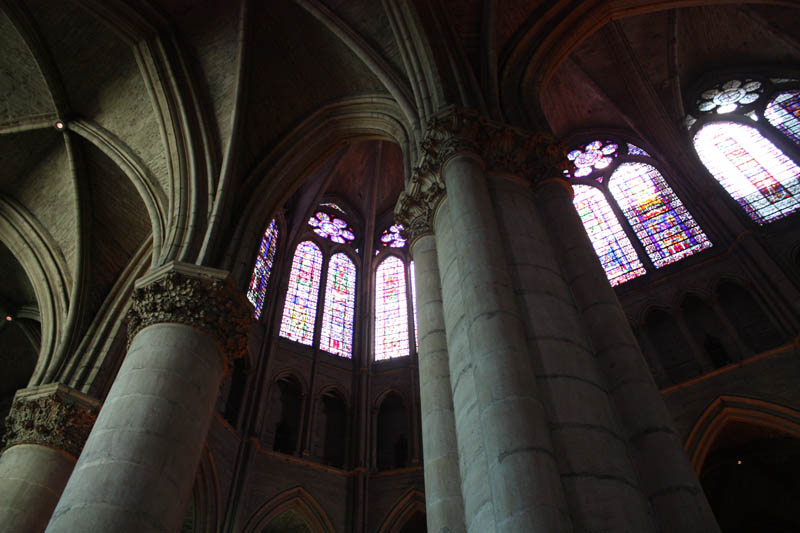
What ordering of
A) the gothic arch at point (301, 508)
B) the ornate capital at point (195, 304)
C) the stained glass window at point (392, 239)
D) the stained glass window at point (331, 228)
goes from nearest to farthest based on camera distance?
1. the ornate capital at point (195, 304)
2. the gothic arch at point (301, 508)
3. the stained glass window at point (331, 228)
4. the stained glass window at point (392, 239)

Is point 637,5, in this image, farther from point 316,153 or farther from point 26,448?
point 26,448

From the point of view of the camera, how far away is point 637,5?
9727 mm

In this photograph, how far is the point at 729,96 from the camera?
15.4m

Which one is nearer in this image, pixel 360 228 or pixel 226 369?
pixel 226 369

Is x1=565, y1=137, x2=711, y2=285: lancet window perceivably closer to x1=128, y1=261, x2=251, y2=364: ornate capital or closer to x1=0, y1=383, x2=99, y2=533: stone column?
x1=128, y1=261, x2=251, y2=364: ornate capital

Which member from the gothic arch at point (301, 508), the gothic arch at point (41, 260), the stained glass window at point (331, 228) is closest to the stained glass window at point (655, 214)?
the stained glass window at point (331, 228)

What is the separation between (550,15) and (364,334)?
27.1 ft

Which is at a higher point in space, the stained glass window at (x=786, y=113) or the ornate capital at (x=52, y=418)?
the stained glass window at (x=786, y=113)

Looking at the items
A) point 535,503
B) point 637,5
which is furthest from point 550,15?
point 535,503

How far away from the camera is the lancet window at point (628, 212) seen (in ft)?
44.3

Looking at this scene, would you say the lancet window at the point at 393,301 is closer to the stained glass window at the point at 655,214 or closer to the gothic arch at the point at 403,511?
the gothic arch at the point at 403,511

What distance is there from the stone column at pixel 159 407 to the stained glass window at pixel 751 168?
11058 mm

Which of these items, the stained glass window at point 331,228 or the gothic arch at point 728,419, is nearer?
the gothic arch at point 728,419

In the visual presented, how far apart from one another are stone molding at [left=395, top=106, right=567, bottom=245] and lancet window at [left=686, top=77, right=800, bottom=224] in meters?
8.39
